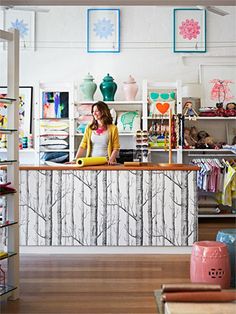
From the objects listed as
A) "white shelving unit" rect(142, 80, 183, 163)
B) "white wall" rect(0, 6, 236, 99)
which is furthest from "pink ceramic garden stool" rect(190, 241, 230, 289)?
"white wall" rect(0, 6, 236, 99)

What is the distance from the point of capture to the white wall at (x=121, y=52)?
718 cm

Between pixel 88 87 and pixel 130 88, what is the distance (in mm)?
582

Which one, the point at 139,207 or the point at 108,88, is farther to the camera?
the point at 108,88

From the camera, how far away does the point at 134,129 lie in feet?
22.5

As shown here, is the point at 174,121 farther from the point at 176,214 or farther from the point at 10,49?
the point at 10,49

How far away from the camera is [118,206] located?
16.1ft

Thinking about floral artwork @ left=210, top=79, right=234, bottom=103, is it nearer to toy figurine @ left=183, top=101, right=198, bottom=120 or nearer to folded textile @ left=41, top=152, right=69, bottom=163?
toy figurine @ left=183, top=101, right=198, bottom=120

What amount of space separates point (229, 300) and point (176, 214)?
3.19m

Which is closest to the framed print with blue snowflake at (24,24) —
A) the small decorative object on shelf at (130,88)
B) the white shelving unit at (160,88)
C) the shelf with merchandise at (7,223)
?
the small decorative object on shelf at (130,88)

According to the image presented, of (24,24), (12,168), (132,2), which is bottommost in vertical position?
(12,168)

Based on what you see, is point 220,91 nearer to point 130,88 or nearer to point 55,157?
point 130,88

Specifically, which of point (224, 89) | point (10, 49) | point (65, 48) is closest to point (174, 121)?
point (224, 89)

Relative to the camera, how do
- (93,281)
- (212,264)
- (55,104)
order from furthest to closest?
(55,104), (93,281), (212,264)

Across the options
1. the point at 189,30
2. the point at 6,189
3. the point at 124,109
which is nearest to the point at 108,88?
the point at 124,109
